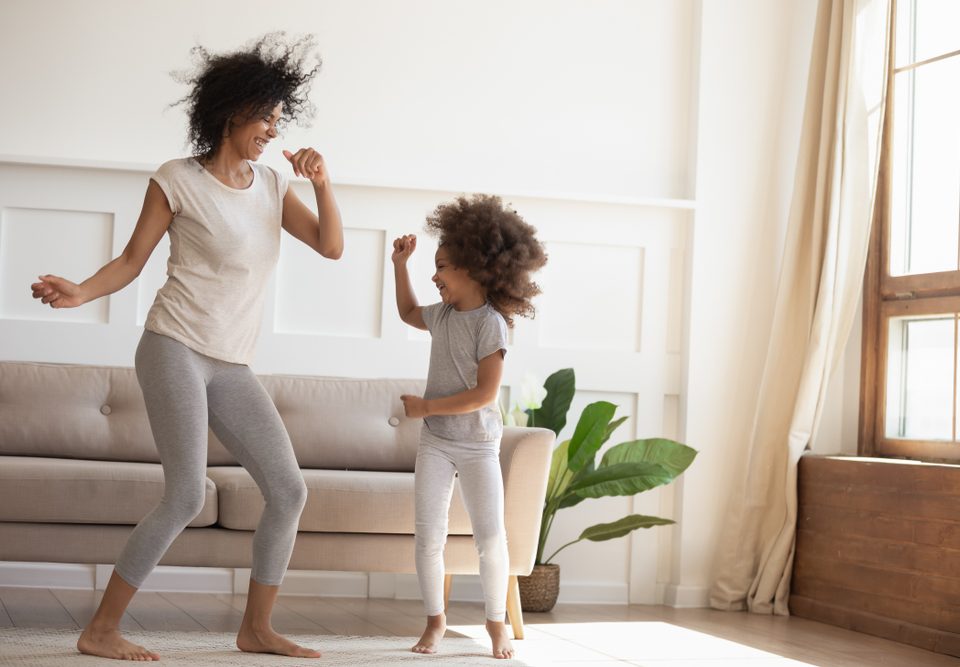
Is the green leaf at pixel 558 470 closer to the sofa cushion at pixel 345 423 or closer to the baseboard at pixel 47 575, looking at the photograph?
the sofa cushion at pixel 345 423

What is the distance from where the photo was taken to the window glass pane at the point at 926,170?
4.13 meters

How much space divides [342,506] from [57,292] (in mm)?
1101

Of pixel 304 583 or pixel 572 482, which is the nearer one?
pixel 572 482

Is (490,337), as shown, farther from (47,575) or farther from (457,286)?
(47,575)

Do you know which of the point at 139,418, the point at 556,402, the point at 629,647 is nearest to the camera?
the point at 629,647

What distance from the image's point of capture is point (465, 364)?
9.48 feet

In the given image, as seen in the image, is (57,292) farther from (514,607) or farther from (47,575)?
(47,575)

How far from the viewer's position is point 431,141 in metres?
4.49

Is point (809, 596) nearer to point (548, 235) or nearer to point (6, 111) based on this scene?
point (548, 235)

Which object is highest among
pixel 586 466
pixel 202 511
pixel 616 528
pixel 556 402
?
pixel 556 402

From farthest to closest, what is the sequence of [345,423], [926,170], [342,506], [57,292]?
1. [926,170]
2. [345,423]
3. [342,506]
4. [57,292]

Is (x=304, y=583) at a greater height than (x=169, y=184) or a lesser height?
lesser

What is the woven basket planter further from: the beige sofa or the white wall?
the beige sofa

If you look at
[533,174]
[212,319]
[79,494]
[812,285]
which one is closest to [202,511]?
[79,494]
